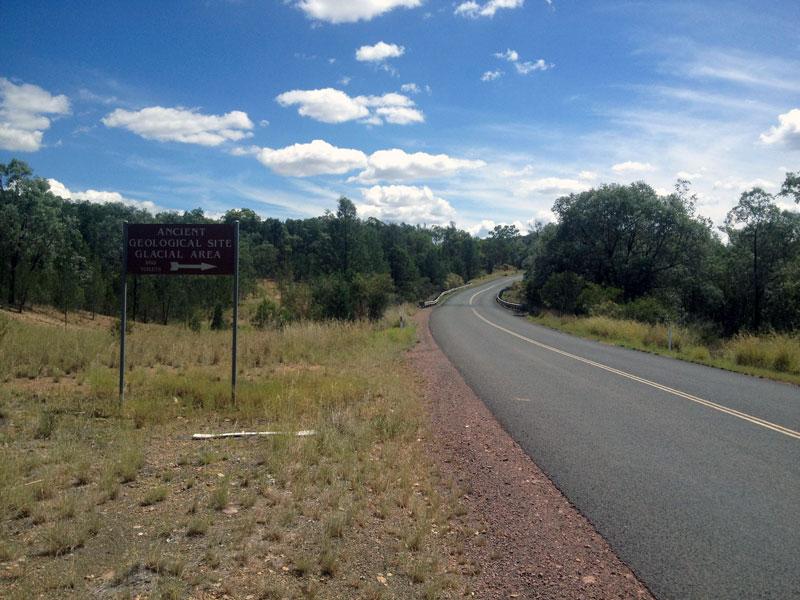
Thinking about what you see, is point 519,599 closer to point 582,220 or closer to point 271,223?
point 582,220

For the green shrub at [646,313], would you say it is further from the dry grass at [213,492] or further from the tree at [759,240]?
the dry grass at [213,492]

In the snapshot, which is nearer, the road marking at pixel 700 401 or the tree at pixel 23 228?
the road marking at pixel 700 401

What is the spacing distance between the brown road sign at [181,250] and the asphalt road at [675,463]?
17.9ft

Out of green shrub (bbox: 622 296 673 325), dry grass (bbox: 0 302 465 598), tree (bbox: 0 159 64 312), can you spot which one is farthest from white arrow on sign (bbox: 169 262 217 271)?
tree (bbox: 0 159 64 312)

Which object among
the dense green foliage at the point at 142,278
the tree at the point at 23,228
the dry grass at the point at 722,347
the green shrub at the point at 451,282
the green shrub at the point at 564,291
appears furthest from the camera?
the green shrub at the point at 451,282

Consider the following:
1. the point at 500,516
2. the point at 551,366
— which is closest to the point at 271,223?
the point at 551,366

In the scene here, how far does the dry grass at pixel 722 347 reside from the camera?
17453 millimetres

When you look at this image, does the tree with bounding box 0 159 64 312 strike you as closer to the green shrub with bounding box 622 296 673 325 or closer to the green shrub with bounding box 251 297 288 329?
the green shrub with bounding box 251 297 288 329

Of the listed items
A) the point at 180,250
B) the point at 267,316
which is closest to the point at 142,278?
the point at 267,316

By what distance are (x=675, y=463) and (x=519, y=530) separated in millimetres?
3032

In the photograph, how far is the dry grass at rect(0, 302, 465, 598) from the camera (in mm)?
4133

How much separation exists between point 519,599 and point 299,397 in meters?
6.38

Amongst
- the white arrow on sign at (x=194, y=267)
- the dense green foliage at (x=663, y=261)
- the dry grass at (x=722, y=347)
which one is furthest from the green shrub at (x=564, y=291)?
the white arrow on sign at (x=194, y=267)

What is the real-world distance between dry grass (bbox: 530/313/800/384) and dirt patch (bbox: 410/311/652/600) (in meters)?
11.7
